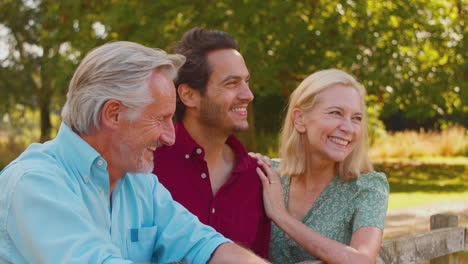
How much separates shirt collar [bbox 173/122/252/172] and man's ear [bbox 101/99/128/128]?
106 centimetres

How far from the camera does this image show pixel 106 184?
220cm

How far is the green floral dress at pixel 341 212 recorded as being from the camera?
3127 mm

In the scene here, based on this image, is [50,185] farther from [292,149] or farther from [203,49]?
[292,149]

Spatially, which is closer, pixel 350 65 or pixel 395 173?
pixel 350 65

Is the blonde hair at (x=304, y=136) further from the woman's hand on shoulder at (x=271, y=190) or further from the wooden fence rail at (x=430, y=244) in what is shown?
the wooden fence rail at (x=430, y=244)

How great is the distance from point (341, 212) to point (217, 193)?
25.4 inches

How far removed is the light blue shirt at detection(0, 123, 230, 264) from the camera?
186 cm

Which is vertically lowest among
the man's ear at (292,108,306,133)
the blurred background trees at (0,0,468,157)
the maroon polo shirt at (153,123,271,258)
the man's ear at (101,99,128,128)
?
the blurred background trees at (0,0,468,157)

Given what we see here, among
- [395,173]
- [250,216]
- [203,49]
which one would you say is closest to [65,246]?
[250,216]

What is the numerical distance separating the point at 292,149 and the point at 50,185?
Answer: 1.85 metres

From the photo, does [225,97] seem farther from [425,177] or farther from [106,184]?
[425,177]

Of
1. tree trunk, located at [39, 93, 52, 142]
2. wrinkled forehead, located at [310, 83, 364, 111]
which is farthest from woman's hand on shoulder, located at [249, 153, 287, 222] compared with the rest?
tree trunk, located at [39, 93, 52, 142]

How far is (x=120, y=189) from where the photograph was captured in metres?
2.38

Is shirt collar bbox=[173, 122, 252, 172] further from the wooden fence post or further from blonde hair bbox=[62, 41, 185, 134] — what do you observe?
the wooden fence post
